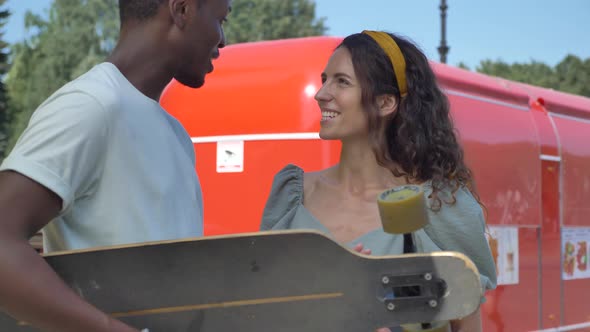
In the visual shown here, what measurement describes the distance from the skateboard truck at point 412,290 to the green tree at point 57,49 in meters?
37.3

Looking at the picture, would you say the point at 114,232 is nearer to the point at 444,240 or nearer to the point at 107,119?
the point at 107,119

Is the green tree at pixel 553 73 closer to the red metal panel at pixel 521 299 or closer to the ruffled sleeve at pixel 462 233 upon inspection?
the red metal panel at pixel 521 299

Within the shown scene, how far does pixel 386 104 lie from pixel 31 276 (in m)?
1.67

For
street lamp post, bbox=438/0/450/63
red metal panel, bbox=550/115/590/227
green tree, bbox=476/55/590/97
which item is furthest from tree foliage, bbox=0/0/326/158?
red metal panel, bbox=550/115/590/227

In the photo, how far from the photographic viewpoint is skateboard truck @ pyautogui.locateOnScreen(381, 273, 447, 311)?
158 centimetres

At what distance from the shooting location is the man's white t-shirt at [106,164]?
1.59m

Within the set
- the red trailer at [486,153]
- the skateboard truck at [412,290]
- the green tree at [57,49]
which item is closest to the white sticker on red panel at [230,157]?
the red trailer at [486,153]

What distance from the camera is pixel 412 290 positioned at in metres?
1.59

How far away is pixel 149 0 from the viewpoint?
1973 millimetres

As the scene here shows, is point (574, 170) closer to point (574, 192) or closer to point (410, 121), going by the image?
point (574, 192)

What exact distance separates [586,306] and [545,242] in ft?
3.28

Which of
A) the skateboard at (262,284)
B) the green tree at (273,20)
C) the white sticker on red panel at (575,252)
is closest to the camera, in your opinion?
the skateboard at (262,284)

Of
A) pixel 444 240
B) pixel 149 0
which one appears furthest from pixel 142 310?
pixel 444 240

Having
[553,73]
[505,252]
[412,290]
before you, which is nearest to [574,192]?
[505,252]
